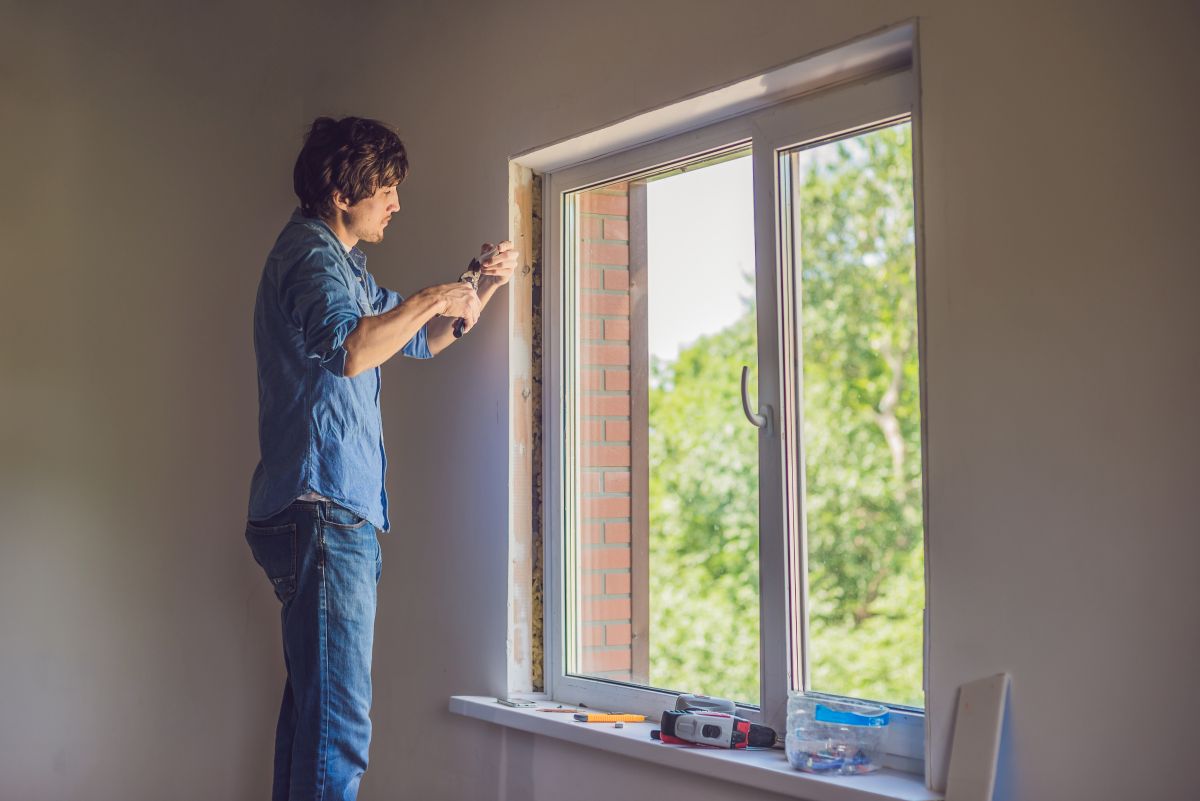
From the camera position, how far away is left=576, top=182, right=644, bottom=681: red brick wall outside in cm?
250

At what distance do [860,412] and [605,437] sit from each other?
0.72m

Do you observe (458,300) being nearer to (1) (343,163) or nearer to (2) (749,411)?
(1) (343,163)

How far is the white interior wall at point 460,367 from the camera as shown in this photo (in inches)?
60.9

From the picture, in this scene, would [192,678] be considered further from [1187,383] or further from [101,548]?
[1187,383]

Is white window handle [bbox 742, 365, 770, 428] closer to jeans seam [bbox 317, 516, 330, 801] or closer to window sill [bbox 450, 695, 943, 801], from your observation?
window sill [bbox 450, 695, 943, 801]

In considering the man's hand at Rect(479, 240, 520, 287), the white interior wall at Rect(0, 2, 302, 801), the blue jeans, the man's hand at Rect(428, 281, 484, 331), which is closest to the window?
the man's hand at Rect(479, 240, 520, 287)

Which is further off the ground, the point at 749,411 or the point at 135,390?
the point at 135,390

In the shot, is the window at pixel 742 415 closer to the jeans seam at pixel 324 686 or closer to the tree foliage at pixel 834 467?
the tree foliage at pixel 834 467

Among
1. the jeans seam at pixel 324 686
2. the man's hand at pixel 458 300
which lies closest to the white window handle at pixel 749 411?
the man's hand at pixel 458 300

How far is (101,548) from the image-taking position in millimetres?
2756

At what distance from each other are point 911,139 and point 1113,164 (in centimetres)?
41

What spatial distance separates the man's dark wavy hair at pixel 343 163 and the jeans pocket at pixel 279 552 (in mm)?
657

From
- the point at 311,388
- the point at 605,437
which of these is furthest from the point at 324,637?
the point at 605,437

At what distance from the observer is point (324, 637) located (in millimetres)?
1942
